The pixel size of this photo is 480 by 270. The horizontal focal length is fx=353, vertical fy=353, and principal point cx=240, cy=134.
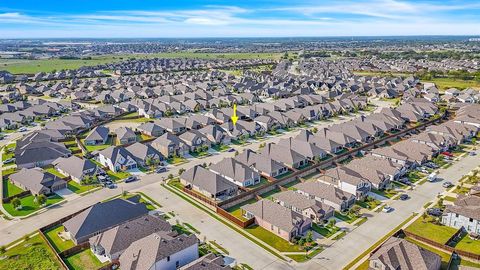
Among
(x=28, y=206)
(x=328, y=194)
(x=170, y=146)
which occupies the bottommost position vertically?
(x=28, y=206)

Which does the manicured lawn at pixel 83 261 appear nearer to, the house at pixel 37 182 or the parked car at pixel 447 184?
the house at pixel 37 182

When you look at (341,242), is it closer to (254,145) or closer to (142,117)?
(254,145)

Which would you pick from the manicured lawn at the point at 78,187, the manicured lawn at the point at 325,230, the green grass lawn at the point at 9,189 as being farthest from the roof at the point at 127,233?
the green grass lawn at the point at 9,189

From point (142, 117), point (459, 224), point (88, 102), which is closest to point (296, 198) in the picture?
point (459, 224)

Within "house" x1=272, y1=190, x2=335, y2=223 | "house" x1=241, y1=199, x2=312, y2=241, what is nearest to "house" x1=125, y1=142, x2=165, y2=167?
"house" x1=241, y1=199, x2=312, y2=241

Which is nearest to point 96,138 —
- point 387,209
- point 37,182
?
point 37,182

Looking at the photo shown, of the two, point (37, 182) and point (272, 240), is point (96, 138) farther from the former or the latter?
point (272, 240)

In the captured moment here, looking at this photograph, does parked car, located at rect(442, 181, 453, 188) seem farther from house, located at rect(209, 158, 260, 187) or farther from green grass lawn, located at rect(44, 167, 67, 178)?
green grass lawn, located at rect(44, 167, 67, 178)
